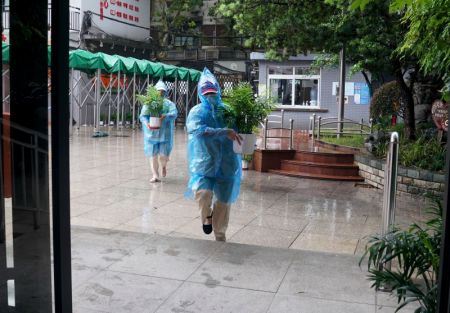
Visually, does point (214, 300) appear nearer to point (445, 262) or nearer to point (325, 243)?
point (445, 262)

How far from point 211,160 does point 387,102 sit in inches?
412

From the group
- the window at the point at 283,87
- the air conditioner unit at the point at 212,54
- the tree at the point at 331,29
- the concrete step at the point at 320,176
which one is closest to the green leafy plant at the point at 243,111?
the tree at the point at 331,29

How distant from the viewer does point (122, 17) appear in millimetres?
26094

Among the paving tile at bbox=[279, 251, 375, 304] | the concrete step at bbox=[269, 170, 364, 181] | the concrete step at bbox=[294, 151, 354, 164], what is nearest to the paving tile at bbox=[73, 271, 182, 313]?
the paving tile at bbox=[279, 251, 375, 304]

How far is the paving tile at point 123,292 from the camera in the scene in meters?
3.85

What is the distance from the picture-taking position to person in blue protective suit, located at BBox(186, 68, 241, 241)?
224 inches

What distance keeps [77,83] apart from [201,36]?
1205 cm

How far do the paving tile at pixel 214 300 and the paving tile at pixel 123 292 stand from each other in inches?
3.8

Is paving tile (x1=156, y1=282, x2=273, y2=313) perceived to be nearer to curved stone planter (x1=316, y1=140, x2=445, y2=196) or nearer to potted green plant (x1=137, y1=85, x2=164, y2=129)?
curved stone planter (x1=316, y1=140, x2=445, y2=196)

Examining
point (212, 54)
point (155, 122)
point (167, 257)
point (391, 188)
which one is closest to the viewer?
point (391, 188)

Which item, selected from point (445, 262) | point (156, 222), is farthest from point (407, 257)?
point (156, 222)

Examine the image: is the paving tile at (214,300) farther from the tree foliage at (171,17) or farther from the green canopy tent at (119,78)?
the tree foliage at (171,17)

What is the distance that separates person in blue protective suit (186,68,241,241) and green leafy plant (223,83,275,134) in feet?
0.41

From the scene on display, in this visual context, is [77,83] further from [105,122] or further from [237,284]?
[237,284]
